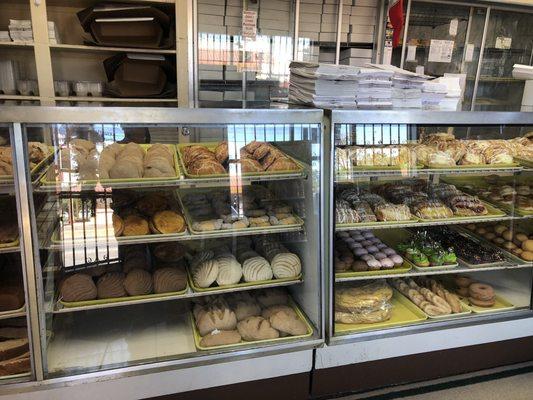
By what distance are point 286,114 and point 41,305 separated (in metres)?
1.06

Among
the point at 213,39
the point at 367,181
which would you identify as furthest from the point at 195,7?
the point at 367,181

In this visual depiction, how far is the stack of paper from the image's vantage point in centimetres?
163

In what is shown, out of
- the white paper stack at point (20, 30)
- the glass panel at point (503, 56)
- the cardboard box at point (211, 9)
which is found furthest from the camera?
the glass panel at point (503, 56)

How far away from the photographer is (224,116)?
4.69ft

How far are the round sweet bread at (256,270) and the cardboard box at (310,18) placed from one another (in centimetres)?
279

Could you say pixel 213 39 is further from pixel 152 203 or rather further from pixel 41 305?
pixel 41 305

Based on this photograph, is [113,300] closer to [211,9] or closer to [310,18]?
[211,9]

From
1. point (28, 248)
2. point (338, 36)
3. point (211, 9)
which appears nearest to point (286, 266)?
point (28, 248)

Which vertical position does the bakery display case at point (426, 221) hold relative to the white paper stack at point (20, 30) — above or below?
below

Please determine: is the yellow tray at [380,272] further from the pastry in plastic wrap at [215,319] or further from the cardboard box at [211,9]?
the cardboard box at [211,9]

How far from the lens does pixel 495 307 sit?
6.58 ft

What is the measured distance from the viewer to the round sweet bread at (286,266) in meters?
1.80

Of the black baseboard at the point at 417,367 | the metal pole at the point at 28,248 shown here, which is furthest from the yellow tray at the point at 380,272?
the metal pole at the point at 28,248

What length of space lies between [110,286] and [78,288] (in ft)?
0.38
